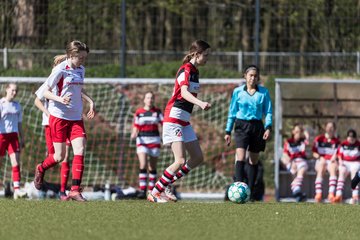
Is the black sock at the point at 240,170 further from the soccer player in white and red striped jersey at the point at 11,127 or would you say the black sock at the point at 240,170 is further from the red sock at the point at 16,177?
the soccer player in white and red striped jersey at the point at 11,127

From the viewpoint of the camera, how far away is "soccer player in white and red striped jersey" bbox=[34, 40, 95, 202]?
40.3 ft

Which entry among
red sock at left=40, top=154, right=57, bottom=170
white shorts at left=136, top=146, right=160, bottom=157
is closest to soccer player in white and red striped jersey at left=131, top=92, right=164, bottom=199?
white shorts at left=136, top=146, right=160, bottom=157

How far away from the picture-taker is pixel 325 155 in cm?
1827

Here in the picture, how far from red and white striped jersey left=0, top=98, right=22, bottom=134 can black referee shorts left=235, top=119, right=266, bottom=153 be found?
4.09m

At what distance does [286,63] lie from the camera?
21.0m

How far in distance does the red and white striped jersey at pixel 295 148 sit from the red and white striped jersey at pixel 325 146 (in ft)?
0.68

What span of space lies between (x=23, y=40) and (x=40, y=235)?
1120 cm

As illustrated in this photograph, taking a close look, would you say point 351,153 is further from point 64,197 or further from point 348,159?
point 64,197

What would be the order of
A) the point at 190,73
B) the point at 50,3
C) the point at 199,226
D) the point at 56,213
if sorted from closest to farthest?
the point at 199,226 < the point at 56,213 < the point at 190,73 < the point at 50,3

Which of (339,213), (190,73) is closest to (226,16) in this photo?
(190,73)

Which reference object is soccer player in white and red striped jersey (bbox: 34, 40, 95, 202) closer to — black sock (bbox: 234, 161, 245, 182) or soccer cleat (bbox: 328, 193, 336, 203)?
black sock (bbox: 234, 161, 245, 182)

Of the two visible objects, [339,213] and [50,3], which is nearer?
[339,213]

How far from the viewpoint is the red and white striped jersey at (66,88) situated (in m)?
12.4

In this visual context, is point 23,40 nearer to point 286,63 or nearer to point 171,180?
point 286,63
